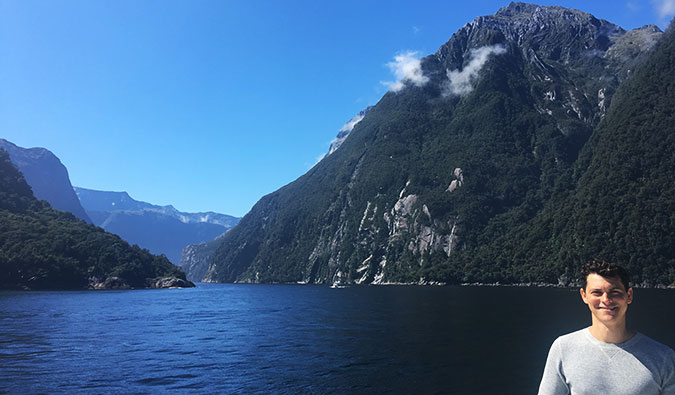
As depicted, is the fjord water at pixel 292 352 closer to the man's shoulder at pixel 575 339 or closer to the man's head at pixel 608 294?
the man's shoulder at pixel 575 339

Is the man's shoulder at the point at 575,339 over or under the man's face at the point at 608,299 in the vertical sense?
under

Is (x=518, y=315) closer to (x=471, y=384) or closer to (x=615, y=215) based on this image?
(x=471, y=384)

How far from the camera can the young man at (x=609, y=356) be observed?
5.18 meters

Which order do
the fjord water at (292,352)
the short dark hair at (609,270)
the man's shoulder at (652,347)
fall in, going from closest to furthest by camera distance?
the man's shoulder at (652,347)
the short dark hair at (609,270)
the fjord water at (292,352)

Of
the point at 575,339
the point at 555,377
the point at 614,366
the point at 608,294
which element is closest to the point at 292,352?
the point at 555,377

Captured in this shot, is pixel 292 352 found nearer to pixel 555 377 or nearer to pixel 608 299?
pixel 555 377

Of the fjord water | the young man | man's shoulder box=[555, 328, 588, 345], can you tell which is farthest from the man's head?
the fjord water

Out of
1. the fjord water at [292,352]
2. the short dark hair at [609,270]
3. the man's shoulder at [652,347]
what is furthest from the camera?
the fjord water at [292,352]

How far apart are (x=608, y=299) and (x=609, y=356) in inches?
27.5

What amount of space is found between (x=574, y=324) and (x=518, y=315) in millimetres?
14072

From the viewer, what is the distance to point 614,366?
5270 mm

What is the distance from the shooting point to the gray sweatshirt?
17.0 ft

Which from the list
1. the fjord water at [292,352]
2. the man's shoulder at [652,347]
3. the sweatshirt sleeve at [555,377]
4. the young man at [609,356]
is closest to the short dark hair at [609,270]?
the young man at [609,356]

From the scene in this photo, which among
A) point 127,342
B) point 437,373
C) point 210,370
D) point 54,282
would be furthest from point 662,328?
point 54,282
